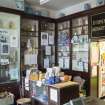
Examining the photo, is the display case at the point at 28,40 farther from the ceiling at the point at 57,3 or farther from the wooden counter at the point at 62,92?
the wooden counter at the point at 62,92

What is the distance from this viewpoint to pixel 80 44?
172 inches

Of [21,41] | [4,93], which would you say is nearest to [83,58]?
[21,41]

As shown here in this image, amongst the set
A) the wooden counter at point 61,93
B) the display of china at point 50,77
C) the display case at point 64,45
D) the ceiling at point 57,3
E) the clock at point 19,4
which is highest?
the ceiling at point 57,3

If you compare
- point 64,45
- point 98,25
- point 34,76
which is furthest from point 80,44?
point 34,76

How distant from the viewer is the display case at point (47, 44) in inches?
189

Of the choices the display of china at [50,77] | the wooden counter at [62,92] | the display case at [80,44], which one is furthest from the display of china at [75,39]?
the wooden counter at [62,92]

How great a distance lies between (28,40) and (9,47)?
30.2 inches

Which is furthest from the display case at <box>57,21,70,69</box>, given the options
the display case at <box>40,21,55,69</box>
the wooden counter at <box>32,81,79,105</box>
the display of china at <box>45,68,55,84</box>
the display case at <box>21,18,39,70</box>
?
the wooden counter at <box>32,81,79,105</box>

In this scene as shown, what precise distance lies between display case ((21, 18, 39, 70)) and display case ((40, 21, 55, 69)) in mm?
179

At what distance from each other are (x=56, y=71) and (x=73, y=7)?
3.00 meters

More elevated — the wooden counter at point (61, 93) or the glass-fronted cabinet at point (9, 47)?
the glass-fronted cabinet at point (9, 47)

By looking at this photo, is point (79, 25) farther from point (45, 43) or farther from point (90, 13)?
point (45, 43)

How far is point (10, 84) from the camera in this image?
152 inches

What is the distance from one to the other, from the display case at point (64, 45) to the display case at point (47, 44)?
21 cm
